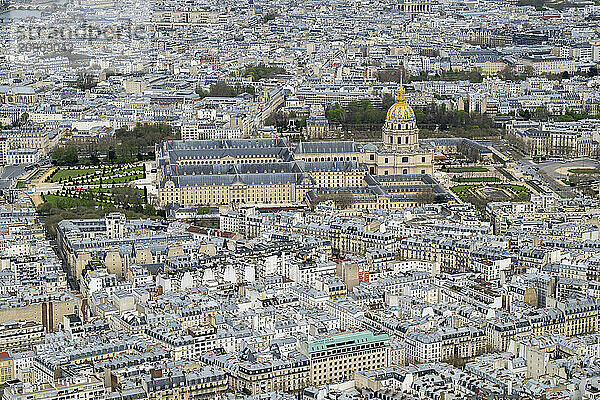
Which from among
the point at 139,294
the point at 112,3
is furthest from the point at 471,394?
the point at 112,3

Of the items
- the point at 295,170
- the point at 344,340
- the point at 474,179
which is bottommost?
the point at 344,340

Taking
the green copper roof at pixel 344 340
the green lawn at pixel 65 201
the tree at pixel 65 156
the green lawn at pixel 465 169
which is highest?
the tree at pixel 65 156

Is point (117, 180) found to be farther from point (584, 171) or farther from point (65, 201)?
point (584, 171)

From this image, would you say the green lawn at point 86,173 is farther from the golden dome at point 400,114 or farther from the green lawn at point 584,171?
the green lawn at point 584,171

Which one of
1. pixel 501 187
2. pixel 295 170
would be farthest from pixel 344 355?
pixel 501 187

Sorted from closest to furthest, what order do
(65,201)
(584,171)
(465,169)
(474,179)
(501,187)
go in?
(65,201) → (501,187) → (474,179) → (584,171) → (465,169)

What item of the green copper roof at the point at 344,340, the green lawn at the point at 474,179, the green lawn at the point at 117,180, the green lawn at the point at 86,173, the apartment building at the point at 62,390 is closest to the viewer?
the apartment building at the point at 62,390

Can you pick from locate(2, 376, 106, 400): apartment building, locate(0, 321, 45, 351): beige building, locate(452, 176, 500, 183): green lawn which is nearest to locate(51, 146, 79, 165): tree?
locate(452, 176, 500, 183): green lawn

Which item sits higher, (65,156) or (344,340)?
(65,156)

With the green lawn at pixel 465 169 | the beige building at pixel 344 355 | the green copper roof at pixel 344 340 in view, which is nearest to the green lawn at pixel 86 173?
the green lawn at pixel 465 169
